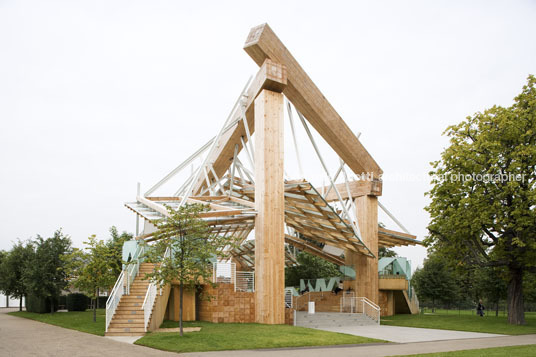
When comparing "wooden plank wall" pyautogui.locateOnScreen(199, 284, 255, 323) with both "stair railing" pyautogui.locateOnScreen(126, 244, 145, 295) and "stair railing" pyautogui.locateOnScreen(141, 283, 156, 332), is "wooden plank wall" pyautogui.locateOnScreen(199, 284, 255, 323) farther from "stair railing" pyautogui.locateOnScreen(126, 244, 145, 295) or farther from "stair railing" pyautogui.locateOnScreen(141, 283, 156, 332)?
"stair railing" pyautogui.locateOnScreen(141, 283, 156, 332)

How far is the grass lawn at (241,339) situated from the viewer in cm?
1383

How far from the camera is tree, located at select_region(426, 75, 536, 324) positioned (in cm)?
2222

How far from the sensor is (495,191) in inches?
910

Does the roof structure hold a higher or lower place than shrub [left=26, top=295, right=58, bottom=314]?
higher

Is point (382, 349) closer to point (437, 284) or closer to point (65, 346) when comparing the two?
point (65, 346)

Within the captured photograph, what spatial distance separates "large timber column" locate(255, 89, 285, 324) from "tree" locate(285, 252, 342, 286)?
24.5m

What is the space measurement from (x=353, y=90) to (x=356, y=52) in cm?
11409

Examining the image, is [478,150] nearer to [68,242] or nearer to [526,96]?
[526,96]

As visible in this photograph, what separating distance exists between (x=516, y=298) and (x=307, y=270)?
23440 millimetres

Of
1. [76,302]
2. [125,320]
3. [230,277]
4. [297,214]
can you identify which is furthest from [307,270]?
[125,320]

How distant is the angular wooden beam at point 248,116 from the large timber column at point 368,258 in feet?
29.1

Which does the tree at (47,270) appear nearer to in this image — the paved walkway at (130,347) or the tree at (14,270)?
the tree at (14,270)

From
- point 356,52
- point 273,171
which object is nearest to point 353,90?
point 356,52

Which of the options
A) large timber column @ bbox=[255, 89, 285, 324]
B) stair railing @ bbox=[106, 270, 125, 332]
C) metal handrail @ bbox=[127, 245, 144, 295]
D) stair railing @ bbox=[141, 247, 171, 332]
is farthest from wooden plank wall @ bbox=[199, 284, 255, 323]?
stair railing @ bbox=[106, 270, 125, 332]
